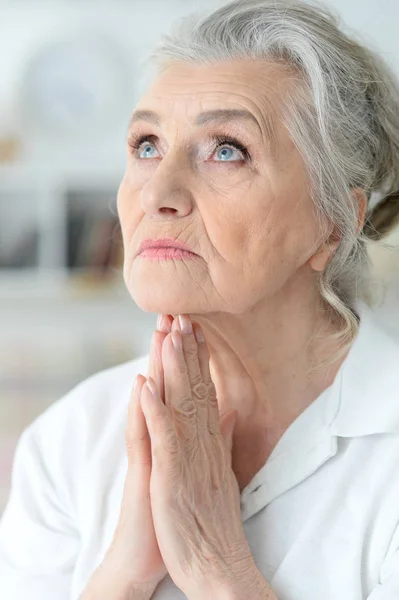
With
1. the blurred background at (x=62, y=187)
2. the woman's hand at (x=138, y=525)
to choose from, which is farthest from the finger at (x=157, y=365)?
the blurred background at (x=62, y=187)

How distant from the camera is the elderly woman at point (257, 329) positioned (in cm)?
116

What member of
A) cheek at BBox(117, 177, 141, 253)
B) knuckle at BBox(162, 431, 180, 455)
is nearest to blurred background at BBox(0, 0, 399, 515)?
cheek at BBox(117, 177, 141, 253)

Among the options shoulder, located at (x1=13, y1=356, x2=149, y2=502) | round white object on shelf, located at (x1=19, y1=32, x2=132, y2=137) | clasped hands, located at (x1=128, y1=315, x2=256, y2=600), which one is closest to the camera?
clasped hands, located at (x1=128, y1=315, x2=256, y2=600)

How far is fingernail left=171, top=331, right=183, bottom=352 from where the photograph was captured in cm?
120

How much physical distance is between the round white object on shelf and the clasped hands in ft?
7.30

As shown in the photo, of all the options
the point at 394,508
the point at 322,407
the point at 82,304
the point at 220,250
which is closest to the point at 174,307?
the point at 220,250

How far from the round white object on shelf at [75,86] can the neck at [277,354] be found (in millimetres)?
2159

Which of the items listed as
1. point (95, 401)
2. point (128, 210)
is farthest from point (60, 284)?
point (128, 210)

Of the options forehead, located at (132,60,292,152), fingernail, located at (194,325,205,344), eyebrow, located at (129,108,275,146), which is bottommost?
fingernail, located at (194,325,205,344)

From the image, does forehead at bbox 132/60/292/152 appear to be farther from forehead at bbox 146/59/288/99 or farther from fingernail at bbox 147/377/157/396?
fingernail at bbox 147/377/157/396

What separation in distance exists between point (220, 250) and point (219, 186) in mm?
101

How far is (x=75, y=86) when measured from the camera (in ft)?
10.8

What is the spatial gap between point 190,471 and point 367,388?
32 cm

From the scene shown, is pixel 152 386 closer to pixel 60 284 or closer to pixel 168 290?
pixel 168 290
